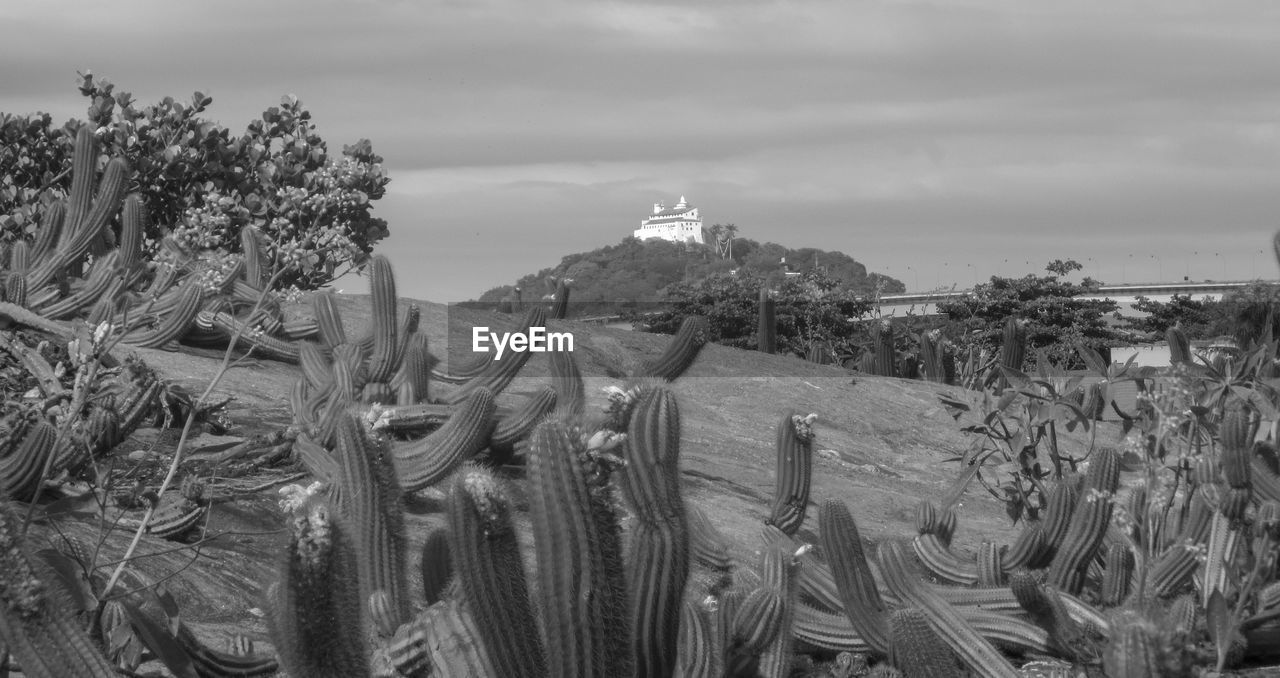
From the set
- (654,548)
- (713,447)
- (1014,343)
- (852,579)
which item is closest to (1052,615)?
(852,579)

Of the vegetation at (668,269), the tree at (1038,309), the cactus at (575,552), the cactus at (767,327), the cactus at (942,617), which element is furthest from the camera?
the tree at (1038,309)

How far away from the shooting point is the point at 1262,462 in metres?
5.38

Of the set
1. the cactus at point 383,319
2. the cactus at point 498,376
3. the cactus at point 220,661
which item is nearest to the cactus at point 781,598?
the cactus at point 220,661

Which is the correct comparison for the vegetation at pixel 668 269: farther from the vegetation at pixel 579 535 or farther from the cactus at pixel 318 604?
the cactus at pixel 318 604

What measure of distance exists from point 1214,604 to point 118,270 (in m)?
6.78

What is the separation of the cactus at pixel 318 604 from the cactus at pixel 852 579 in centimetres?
202

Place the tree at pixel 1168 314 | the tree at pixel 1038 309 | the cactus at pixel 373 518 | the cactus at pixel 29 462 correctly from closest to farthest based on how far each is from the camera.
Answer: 1. the cactus at pixel 373 518
2. the cactus at pixel 29 462
3. the tree at pixel 1038 309
4. the tree at pixel 1168 314

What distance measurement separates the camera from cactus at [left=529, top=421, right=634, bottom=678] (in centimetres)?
298

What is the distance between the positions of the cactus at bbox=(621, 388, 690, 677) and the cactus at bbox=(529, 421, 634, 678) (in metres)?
0.24

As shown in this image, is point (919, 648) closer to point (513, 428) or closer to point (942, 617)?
point (942, 617)

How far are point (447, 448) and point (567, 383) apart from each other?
3.88 ft

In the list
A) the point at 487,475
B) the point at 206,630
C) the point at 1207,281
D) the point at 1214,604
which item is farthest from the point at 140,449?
the point at 1207,281

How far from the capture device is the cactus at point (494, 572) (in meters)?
3.03

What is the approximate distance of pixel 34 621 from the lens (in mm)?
2570
